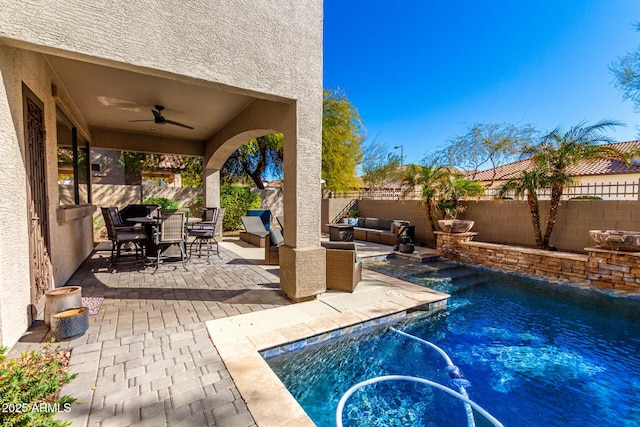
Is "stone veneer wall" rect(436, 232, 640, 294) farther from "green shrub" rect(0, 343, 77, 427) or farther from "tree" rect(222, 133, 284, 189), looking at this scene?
"tree" rect(222, 133, 284, 189)

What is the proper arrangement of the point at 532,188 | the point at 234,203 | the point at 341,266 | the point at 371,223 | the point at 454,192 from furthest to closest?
the point at 234,203 < the point at 371,223 < the point at 454,192 < the point at 532,188 < the point at 341,266

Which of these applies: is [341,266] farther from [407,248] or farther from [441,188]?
[441,188]

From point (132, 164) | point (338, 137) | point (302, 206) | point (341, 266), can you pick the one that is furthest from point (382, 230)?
point (132, 164)

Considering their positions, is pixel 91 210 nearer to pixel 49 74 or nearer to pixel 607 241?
pixel 49 74

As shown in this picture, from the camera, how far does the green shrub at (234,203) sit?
1326 cm

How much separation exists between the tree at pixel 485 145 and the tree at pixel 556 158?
275 inches

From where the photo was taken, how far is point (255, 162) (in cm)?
1603

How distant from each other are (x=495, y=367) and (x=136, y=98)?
7388 mm

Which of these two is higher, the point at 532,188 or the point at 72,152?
the point at 72,152

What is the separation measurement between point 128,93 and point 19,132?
9.07ft

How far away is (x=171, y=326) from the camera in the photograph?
141 inches

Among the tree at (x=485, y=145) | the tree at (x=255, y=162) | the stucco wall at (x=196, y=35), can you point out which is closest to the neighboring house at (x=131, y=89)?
the stucco wall at (x=196, y=35)

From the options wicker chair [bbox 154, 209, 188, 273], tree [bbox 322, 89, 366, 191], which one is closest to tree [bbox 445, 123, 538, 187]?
tree [bbox 322, 89, 366, 191]

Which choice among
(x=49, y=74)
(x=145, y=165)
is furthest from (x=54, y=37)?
(x=145, y=165)
